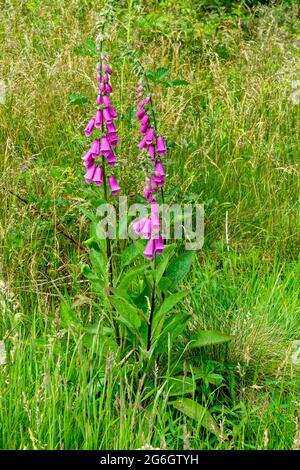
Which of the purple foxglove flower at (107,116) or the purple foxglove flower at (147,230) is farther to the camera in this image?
the purple foxglove flower at (107,116)

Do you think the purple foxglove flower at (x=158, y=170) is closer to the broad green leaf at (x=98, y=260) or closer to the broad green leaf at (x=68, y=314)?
the broad green leaf at (x=98, y=260)

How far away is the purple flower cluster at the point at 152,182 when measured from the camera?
2609mm

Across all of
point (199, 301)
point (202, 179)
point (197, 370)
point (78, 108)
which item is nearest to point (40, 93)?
point (78, 108)

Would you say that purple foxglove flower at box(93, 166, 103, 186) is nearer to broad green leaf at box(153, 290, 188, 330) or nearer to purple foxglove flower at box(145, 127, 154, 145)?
purple foxglove flower at box(145, 127, 154, 145)

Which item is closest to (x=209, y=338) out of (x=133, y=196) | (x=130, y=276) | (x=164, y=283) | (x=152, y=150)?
(x=164, y=283)

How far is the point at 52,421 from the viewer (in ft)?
7.72

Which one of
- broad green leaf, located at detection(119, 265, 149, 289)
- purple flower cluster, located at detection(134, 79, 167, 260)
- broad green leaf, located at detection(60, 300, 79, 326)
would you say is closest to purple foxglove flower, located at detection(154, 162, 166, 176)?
purple flower cluster, located at detection(134, 79, 167, 260)

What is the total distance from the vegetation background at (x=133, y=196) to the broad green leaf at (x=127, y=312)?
13cm

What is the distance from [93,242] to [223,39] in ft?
11.4

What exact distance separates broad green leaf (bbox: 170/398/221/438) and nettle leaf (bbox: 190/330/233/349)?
0.22 m

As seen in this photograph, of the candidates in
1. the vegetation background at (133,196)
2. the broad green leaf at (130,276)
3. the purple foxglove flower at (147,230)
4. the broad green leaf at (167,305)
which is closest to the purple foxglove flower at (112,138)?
the vegetation background at (133,196)

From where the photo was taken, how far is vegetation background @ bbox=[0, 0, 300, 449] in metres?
2.53

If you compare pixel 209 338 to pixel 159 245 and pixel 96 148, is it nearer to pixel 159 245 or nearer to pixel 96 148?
pixel 159 245

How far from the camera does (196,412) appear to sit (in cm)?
262
